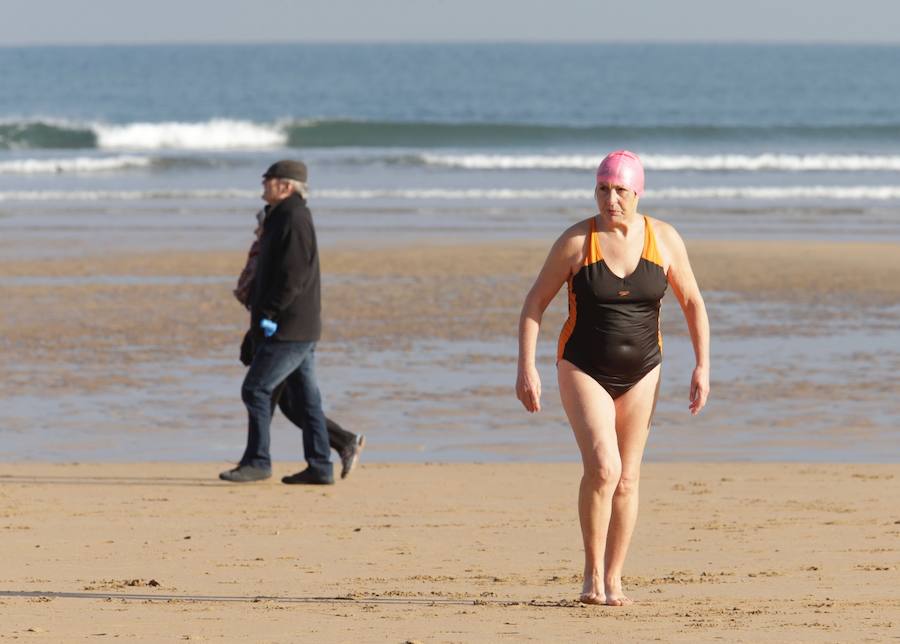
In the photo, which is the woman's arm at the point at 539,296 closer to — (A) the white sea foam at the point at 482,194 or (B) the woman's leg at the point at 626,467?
(B) the woman's leg at the point at 626,467

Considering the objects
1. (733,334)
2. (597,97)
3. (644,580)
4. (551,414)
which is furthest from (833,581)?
(597,97)

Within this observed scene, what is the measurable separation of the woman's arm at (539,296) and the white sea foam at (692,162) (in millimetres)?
29688

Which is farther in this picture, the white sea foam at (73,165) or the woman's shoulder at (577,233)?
the white sea foam at (73,165)

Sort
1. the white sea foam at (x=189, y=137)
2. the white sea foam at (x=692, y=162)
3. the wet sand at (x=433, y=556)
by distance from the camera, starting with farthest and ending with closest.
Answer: the white sea foam at (x=189, y=137), the white sea foam at (x=692, y=162), the wet sand at (x=433, y=556)

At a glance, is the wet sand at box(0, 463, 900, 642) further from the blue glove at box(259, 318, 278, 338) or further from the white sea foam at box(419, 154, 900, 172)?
the white sea foam at box(419, 154, 900, 172)

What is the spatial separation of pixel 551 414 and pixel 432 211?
1499 cm

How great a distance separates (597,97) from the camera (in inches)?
2948

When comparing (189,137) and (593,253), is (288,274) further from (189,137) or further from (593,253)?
(189,137)

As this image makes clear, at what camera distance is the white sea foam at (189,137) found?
4553 cm

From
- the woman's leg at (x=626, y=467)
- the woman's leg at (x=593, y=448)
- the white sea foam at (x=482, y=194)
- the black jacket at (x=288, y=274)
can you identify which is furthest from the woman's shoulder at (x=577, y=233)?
the white sea foam at (x=482, y=194)

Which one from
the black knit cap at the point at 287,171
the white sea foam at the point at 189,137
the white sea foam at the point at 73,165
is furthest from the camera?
the white sea foam at the point at 189,137

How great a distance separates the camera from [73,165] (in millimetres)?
33875

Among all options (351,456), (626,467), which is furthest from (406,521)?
(626,467)

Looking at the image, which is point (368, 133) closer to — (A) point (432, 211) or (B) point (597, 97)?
(A) point (432, 211)
